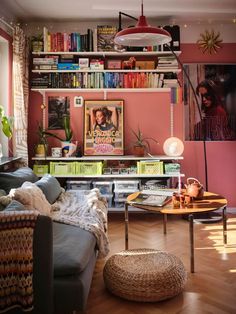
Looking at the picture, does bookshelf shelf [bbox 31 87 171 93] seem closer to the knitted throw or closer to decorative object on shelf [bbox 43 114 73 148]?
decorative object on shelf [bbox 43 114 73 148]

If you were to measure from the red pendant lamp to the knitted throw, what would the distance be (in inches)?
61.5

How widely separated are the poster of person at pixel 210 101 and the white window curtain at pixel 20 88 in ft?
6.80

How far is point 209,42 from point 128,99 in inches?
50.9

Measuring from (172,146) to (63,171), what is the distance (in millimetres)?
1392

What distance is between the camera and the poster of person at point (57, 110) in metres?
4.89

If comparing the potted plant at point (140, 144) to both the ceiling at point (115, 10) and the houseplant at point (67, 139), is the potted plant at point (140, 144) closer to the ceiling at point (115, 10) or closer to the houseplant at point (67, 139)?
the houseplant at point (67, 139)

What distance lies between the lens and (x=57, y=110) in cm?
490

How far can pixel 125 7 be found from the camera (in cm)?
429

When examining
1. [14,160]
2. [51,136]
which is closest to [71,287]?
[14,160]

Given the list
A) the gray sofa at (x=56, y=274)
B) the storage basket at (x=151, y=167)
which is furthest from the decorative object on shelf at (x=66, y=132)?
the gray sofa at (x=56, y=274)

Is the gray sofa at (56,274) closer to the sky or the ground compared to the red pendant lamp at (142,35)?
closer to the ground

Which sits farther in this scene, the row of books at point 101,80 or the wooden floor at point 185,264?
the row of books at point 101,80

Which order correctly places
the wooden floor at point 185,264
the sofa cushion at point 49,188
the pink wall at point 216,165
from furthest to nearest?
the pink wall at point 216,165 → the sofa cushion at point 49,188 → the wooden floor at point 185,264

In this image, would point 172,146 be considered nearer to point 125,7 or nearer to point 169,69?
point 169,69
